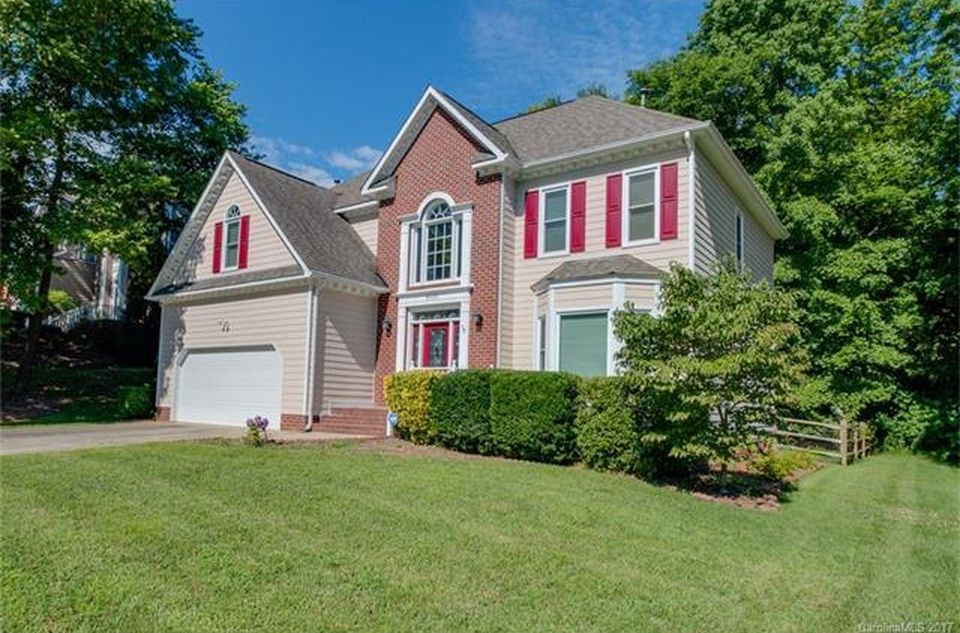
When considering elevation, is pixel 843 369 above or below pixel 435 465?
above

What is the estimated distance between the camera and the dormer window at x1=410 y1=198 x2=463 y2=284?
15.4m

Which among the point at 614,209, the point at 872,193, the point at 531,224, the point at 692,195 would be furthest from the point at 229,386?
Answer: the point at 872,193

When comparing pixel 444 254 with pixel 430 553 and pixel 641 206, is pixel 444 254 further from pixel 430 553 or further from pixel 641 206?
pixel 430 553

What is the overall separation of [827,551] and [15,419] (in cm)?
1923

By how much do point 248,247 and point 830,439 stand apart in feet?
52.0

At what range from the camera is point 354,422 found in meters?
14.4

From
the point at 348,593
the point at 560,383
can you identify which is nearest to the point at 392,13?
the point at 560,383

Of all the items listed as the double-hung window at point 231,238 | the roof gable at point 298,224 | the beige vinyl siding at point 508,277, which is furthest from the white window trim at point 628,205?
the double-hung window at point 231,238

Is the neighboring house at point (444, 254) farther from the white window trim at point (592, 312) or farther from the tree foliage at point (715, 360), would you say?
the tree foliage at point (715, 360)

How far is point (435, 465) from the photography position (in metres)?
Result: 9.30

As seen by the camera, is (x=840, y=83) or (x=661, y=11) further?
(x=840, y=83)

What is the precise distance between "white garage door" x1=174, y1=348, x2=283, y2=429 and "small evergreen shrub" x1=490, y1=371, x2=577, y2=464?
7.14m

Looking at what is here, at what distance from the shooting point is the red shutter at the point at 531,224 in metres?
14.7

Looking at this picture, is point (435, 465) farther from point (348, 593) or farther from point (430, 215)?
point (430, 215)
